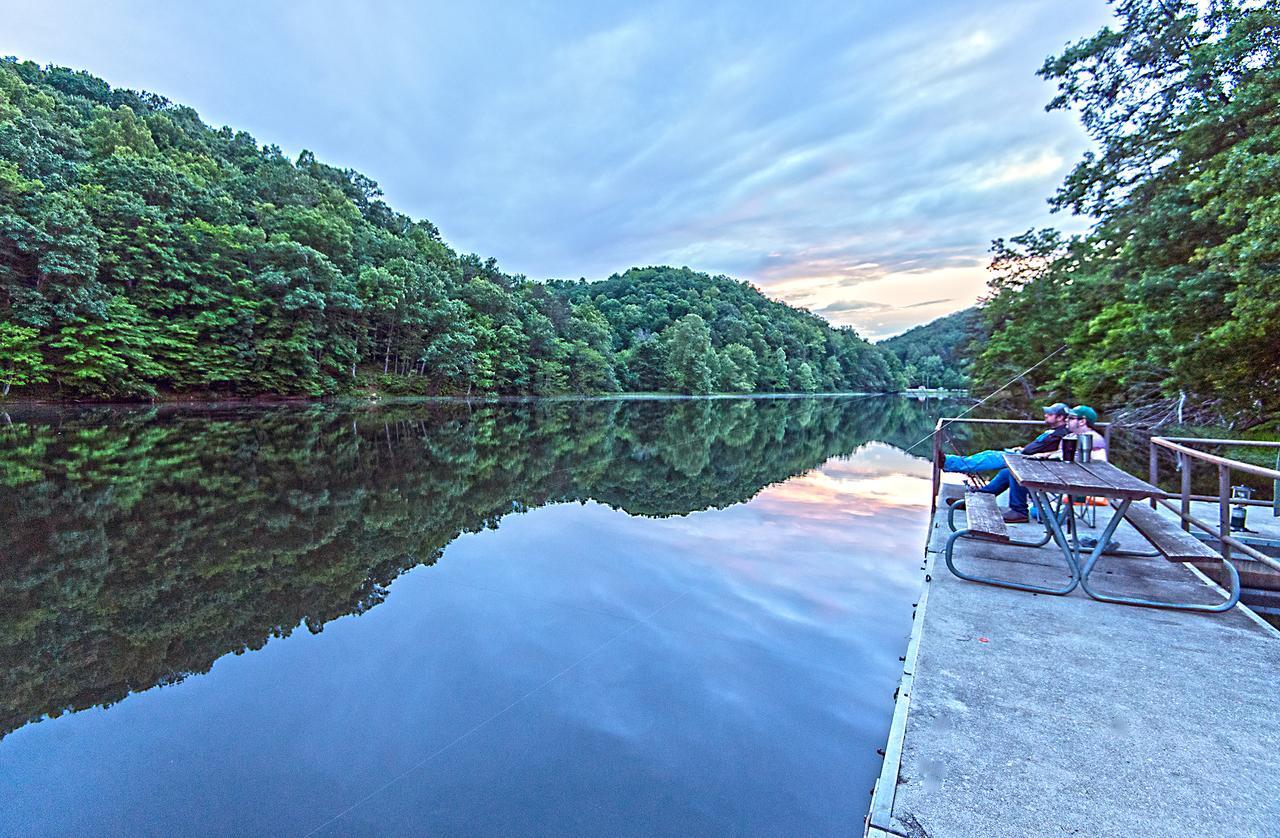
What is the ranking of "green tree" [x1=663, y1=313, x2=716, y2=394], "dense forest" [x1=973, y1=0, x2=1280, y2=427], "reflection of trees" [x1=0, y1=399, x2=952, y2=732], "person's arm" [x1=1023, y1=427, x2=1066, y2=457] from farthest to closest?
"green tree" [x1=663, y1=313, x2=716, y2=394] → "dense forest" [x1=973, y1=0, x2=1280, y2=427] → "person's arm" [x1=1023, y1=427, x2=1066, y2=457] → "reflection of trees" [x1=0, y1=399, x2=952, y2=732]

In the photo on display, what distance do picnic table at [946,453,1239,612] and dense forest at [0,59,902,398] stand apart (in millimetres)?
30550

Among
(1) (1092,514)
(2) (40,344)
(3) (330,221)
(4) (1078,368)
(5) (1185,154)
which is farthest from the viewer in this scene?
(3) (330,221)

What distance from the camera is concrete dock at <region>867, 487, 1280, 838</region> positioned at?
1.69 m

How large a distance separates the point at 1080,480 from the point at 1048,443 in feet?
5.42

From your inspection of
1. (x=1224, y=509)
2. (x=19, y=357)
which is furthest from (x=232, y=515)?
(x=19, y=357)

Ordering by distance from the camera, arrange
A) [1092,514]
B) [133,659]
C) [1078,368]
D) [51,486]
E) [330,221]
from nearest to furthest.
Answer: [133,659]
[1092,514]
[51,486]
[1078,368]
[330,221]

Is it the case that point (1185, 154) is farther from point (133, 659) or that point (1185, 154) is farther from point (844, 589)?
point (133, 659)

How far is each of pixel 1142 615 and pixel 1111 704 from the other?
1341mm

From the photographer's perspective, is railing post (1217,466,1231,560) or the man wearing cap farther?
the man wearing cap

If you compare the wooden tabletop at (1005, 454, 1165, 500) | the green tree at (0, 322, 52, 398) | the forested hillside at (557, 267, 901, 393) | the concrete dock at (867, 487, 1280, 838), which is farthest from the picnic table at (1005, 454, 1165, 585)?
the forested hillside at (557, 267, 901, 393)

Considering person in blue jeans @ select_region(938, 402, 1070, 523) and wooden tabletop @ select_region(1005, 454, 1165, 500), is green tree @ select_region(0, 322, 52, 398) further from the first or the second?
wooden tabletop @ select_region(1005, 454, 1165, 500)

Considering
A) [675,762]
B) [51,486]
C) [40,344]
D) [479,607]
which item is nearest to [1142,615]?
[675,762]

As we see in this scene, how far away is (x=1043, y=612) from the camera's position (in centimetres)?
331

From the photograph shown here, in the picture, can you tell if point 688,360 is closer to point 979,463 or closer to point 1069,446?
point 979,463
